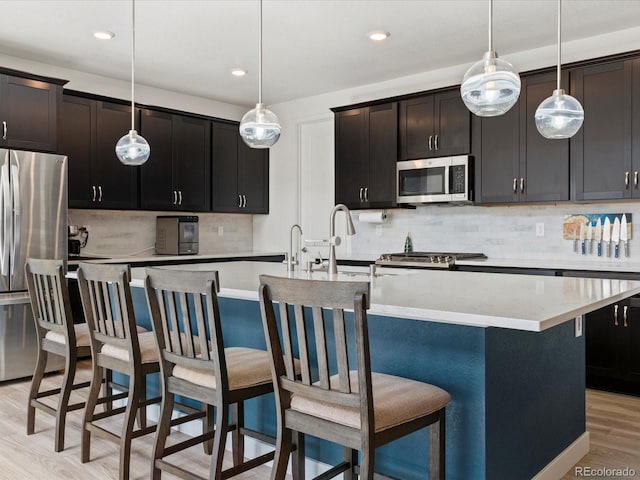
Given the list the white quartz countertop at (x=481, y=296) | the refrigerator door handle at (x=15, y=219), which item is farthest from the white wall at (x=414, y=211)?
the refrigerator door handle at (x=15, y=219)

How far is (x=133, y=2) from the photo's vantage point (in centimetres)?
356

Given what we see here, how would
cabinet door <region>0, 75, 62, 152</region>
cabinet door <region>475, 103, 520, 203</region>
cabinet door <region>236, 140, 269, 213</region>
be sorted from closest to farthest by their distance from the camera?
cabinet door <region>0, 75, 62, 152</region>
cabinet door <region>475, 103, 520, 203</region>
cabinet door <region>236, 140, 269, 213</region>

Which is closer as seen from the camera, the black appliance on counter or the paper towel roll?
the black appliance on counter

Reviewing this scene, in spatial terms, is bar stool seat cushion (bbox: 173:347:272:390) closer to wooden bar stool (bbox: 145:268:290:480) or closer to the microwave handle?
wooden bar stool (bbox: 145:268:290:480)

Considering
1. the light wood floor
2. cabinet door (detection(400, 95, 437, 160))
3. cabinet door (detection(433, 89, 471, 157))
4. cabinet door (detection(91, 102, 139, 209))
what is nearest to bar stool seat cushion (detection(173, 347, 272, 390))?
the light wood floor

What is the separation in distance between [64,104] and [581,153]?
432cm

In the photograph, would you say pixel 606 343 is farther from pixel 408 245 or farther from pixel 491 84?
pixel 491 84

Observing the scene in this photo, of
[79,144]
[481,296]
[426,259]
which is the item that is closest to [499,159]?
[426,259]

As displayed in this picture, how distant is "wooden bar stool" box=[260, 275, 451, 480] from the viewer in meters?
1.60

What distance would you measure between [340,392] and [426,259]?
10.8ft

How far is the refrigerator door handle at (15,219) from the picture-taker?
4117 millimetres

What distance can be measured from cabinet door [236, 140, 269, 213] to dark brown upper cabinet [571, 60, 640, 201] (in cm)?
362

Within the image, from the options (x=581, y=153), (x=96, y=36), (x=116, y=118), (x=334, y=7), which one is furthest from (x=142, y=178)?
(x=581, y=153)

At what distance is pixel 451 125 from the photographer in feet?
16.0
